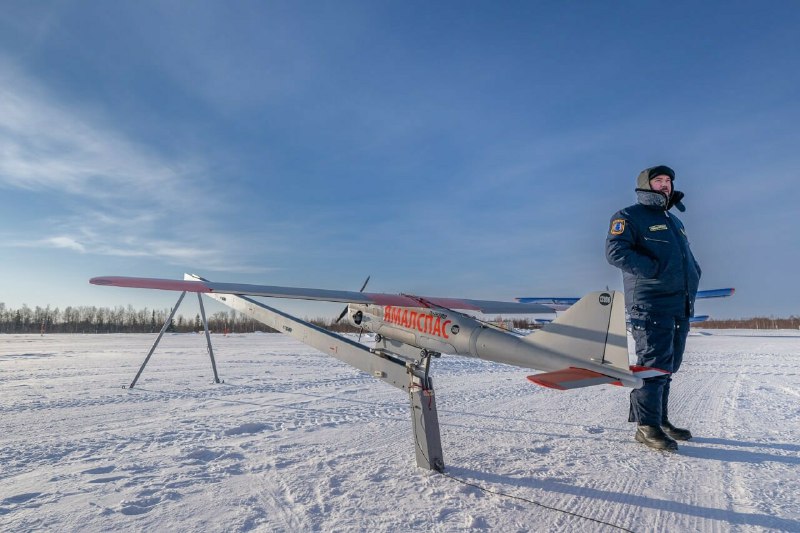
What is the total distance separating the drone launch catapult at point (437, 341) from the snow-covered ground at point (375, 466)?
27.2 inches

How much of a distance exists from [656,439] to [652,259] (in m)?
1.81

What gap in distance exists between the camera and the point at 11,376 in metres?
10.0

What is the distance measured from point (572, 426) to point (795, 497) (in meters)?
2.33

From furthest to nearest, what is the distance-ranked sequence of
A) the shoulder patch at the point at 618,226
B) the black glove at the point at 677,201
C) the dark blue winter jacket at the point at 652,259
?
1. the black glove at the point at 677,201
2. the shoulder patch at the point at 618,226
3. the dark blue winter jacket at the point at 652,259

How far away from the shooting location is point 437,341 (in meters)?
4.44

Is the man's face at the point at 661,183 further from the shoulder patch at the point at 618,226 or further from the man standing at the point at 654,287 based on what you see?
the shoulder patch at the point at 618,226

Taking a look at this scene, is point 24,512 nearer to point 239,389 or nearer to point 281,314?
point 281,314

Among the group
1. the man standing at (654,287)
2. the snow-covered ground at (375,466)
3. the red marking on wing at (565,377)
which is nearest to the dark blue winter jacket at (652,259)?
the man standing at (654,287)

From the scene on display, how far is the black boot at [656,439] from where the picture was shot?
170 inches

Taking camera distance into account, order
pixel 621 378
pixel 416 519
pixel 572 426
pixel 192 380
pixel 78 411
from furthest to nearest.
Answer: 1. pixel 192 380
2. pixel 78 411
3. pixel 572 426
4. pixel 621 378
5. pixel 416 519

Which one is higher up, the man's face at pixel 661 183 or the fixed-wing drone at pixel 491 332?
the man's face at pixel 661 183

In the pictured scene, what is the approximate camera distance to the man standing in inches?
181

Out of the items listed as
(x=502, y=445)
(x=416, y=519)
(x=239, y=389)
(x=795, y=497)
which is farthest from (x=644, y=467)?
(x=239, y=389)

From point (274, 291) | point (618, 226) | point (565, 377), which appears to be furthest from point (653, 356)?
point (274, 291)
